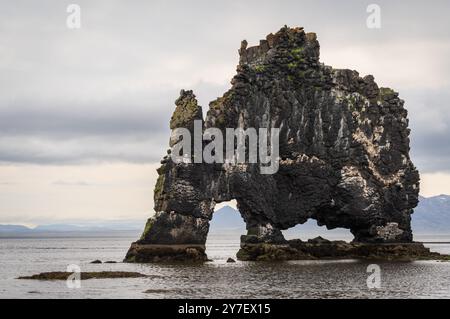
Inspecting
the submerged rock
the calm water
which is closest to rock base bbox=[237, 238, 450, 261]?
the calm water

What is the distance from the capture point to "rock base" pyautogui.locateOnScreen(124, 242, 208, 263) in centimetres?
11512

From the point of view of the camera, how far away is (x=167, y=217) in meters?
117

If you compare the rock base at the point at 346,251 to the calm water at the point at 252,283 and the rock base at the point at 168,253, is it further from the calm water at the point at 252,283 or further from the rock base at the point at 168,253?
the calm water at the point at 252,283

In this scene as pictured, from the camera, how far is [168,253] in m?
115

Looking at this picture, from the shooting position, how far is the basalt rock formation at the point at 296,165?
119 meters

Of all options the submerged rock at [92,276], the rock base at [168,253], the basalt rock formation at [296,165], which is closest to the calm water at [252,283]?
the submerged rock at [92,276]

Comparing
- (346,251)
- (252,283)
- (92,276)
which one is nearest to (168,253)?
(92,276)

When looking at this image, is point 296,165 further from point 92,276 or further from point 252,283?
point 92,276

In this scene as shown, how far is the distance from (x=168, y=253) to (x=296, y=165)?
26.2 meters

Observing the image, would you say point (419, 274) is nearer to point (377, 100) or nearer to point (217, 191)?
point (217, 191)

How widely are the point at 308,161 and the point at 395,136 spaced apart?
18056 millimetres

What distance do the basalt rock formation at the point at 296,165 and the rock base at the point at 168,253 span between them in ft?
0.54
